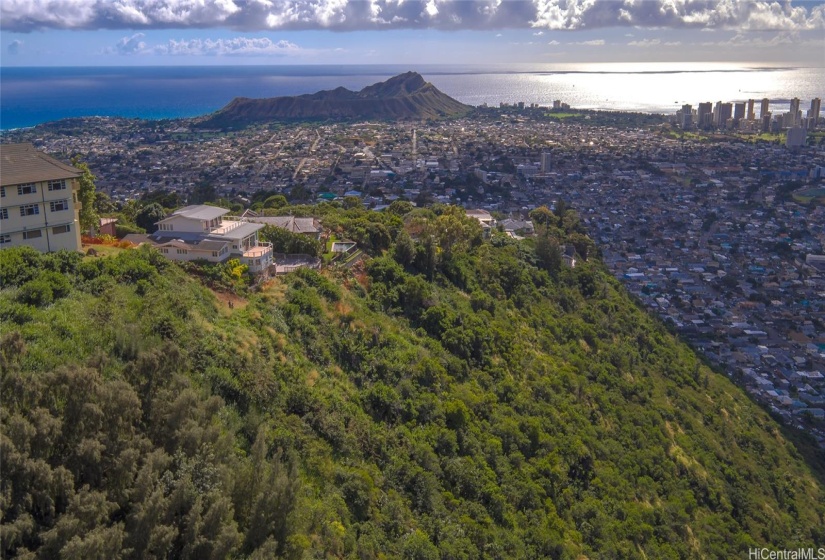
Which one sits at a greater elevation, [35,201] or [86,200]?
[35,201]

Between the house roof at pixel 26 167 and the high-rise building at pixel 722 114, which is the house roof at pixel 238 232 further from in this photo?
the high-rise building at pixel 722 114

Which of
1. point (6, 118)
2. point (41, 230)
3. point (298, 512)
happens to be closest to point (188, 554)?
point (298, 512)

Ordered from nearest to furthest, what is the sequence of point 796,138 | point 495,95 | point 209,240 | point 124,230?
point 209,240
point 124,230
point 796,138
point 495,95

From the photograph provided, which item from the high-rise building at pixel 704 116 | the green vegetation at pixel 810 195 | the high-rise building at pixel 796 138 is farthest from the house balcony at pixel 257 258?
the high-rise building at pixel 704 116

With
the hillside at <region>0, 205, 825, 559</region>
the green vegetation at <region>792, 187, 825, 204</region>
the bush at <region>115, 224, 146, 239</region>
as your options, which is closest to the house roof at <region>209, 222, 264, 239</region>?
the hillside at <region>0, 205, 825, 559</region>

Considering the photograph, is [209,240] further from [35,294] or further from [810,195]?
[810,195]

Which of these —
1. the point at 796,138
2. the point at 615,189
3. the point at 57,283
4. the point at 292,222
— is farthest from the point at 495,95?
the point at 57,283
